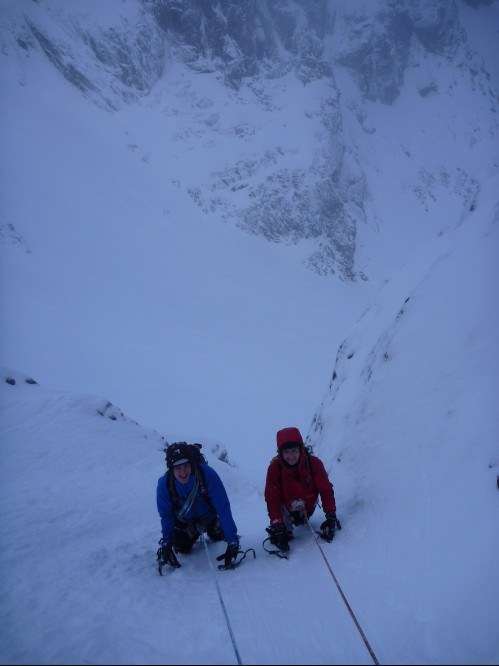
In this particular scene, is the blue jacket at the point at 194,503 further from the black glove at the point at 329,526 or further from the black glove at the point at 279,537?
the black glove at the point at 329,526

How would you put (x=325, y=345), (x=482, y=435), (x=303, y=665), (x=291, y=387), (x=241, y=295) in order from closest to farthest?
(x=303, y=665) < (x=482, y=435) < (x=291, y=387) < (x=325, y=345) < (x=241, y=295)

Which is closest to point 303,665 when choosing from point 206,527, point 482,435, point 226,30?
point 206,527

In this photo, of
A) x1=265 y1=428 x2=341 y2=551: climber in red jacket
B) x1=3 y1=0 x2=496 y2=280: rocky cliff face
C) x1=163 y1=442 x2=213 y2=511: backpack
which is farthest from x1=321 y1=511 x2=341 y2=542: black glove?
x1=3 y1=0 x2=496 y2=280: rocky cliff face

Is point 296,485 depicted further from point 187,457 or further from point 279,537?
point 187,457

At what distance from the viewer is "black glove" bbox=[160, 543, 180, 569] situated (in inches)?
158

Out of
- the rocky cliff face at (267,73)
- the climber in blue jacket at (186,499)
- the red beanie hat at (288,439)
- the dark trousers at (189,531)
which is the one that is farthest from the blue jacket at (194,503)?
the rocky cliff face at (267,73)

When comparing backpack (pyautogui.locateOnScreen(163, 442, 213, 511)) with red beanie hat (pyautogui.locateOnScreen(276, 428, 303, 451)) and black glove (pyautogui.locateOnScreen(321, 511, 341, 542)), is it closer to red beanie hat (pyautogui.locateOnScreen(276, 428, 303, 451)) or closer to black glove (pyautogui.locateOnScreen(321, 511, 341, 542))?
red beanie hat (pyautogui.locateOnScreen(276, 428, 303, 451))

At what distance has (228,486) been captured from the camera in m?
8.22

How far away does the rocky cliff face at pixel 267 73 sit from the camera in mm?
45250

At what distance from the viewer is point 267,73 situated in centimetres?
5900

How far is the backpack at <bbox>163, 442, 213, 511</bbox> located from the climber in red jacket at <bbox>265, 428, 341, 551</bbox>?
2.47 feet

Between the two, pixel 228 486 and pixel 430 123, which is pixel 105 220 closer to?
pixel 228 486

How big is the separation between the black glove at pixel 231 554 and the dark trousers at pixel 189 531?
441mm

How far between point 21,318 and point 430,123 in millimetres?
78229
